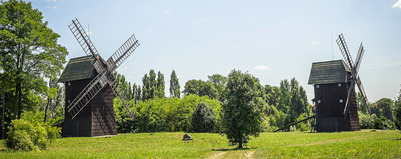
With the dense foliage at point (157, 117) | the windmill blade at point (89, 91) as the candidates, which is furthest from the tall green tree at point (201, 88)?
the windmill blade at point (89, 91)

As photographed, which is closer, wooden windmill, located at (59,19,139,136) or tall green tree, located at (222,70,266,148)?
tall green tree, located at (222,70,266,148)

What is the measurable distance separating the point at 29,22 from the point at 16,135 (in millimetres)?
10820

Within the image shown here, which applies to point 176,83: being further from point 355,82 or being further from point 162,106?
point 355,82

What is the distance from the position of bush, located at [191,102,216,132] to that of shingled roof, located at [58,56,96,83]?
53.3 ft

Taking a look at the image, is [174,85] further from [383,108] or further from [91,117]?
[383,108]

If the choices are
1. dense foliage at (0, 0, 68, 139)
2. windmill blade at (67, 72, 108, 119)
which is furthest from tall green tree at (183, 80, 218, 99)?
dense foliage at (0, 0, 68, 139)

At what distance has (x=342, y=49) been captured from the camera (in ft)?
152

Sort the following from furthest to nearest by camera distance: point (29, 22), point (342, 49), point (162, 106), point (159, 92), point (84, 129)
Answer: point (159, 92), point (162, 106), point (342, 49), point (84, 129), point (29, 22)

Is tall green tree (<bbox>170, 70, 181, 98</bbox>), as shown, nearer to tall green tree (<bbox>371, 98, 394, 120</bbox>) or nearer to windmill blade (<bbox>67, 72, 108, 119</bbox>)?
windmill blade (<bbox>67, 72, 108, 119</bbox>)

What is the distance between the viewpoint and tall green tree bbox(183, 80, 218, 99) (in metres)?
92.8

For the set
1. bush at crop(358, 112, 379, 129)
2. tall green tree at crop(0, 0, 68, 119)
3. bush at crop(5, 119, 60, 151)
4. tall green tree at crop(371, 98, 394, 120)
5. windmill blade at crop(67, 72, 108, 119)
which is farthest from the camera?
tall green tree at crop(371, 98, 394, 120)

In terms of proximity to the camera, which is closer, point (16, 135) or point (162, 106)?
point (16, 135)

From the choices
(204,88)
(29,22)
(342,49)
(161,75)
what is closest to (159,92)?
(161,75)

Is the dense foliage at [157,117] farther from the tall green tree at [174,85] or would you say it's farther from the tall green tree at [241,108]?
the tall green tree at [174,85]
